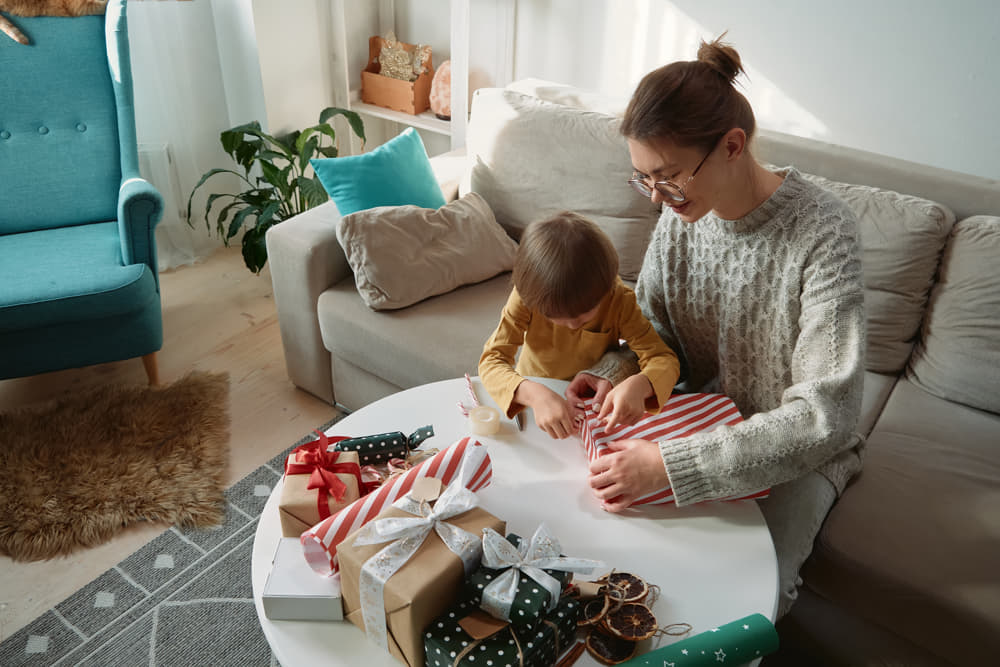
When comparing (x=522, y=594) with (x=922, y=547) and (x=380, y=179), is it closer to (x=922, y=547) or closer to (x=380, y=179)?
(x=922, y=547)

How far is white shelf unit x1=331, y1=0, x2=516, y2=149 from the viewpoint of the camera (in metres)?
2.60

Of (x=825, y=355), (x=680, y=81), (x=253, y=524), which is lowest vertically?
(x=253, y=524)

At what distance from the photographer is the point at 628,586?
0.95 metres

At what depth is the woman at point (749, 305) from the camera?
1.05m

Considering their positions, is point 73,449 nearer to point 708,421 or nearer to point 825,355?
point 708,421

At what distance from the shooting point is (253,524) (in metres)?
1.78

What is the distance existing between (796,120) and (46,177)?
93.8 inches

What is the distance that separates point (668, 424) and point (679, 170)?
421 mm

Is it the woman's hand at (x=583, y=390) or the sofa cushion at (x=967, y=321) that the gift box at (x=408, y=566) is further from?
the sofa cushion at (x=967, y=321)

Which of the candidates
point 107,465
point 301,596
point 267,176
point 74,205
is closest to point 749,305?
point 301,596

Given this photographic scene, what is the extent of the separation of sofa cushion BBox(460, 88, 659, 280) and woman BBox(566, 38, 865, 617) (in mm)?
639

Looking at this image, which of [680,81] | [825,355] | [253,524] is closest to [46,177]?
[253,524]

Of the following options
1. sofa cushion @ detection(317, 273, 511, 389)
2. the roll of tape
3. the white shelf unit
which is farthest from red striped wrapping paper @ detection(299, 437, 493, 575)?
the white shelf unit

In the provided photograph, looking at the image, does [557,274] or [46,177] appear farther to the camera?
[46,177]
